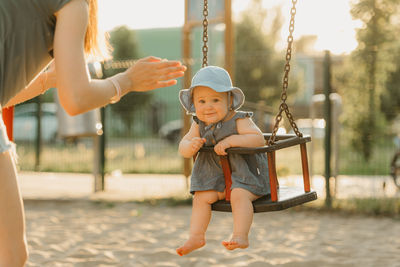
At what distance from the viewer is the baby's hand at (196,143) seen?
2762 mm

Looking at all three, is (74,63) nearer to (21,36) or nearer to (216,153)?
(21,36)

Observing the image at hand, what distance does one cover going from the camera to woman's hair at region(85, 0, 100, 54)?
80.9 inches

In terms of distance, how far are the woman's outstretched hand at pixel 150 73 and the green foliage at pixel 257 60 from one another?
17.4 m

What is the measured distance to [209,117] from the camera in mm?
2885

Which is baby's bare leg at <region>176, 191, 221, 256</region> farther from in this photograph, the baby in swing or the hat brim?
the hat brim

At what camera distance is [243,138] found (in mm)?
2838

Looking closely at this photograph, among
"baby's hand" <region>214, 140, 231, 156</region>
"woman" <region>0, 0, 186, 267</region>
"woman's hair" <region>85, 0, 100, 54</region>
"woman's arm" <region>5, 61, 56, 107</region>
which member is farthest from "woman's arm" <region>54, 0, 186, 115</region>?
"baby's hand" <region>214, 140, 231, 156</region>

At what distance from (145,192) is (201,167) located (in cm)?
563

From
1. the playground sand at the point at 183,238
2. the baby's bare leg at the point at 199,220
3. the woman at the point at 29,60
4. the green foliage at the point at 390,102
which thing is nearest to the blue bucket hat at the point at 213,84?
the baby's bare leg at the point at 199,220

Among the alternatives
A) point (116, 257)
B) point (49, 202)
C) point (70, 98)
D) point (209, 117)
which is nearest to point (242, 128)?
point (209, 117)

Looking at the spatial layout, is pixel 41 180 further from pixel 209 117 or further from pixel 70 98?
pixel 70 98

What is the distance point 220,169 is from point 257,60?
1748 cm

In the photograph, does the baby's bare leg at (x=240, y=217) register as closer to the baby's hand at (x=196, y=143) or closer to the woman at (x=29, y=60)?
the baby's hand at (x=196, y=143)

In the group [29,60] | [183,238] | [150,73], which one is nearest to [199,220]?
[150,73]
